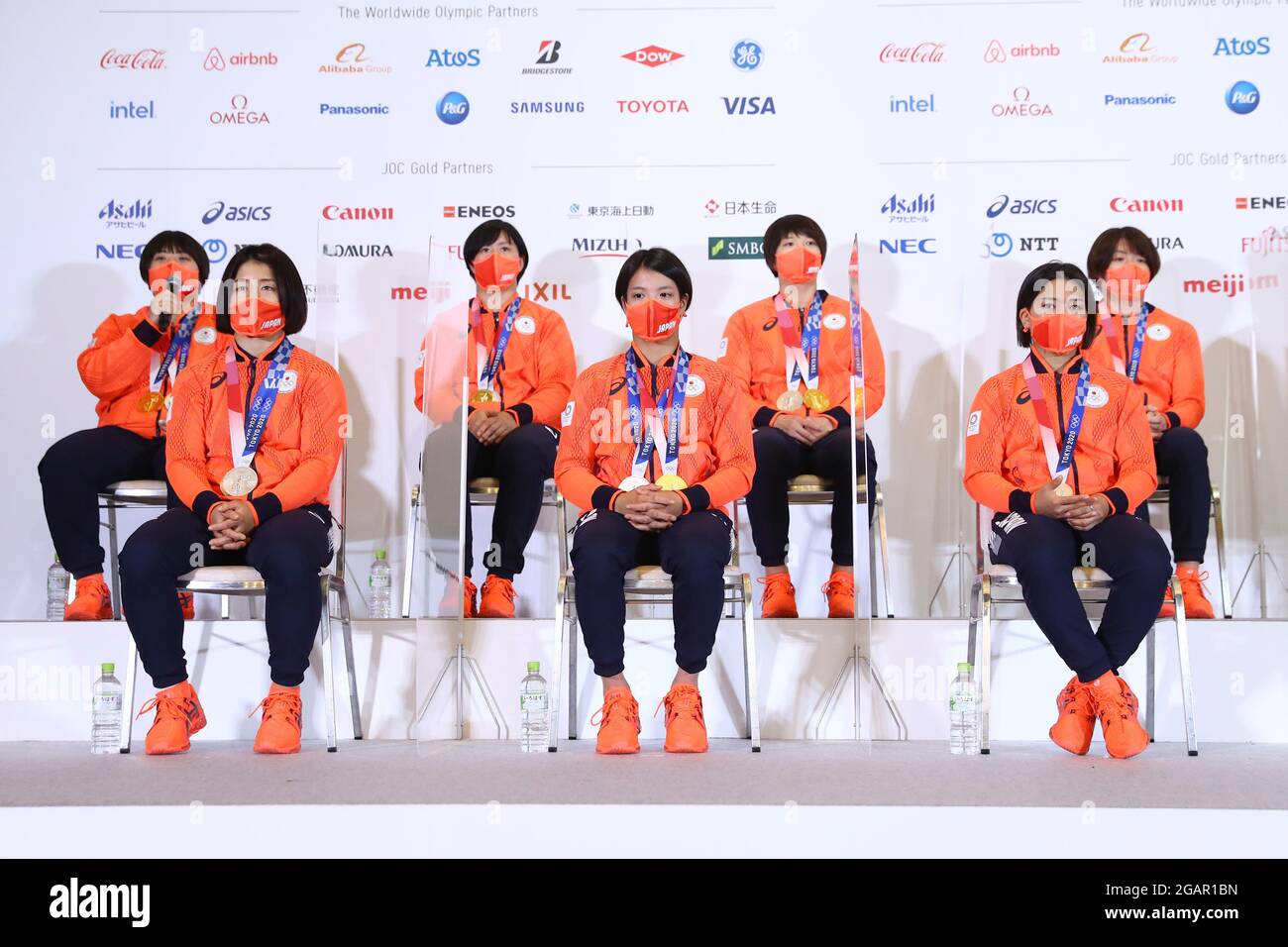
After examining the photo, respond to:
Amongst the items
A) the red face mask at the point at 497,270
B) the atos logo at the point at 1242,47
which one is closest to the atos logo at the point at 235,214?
the red face mask at the point at 497,270

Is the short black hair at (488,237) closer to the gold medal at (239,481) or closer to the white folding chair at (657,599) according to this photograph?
the gold medal at (239,481)

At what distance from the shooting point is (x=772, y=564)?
3.96 meters

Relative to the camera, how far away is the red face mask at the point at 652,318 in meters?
3.60

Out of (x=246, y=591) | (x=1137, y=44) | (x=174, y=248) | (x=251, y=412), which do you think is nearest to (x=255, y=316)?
(x=251, y=412)

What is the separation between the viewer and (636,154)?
4.99 meters

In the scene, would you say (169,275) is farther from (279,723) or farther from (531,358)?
(279,723)

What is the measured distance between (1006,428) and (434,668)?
5.42ft

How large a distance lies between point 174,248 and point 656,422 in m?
1.78

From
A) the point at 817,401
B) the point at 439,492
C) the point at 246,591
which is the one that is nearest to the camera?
the point at 439,492

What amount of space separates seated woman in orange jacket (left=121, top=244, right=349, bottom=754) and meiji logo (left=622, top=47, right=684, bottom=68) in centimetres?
193

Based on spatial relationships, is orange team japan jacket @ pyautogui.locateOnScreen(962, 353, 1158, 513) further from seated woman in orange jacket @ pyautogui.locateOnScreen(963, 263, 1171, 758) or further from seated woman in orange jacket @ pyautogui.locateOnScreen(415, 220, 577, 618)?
seated woman in orange jacket @ pyautogui.locateOnScreen(415, 220, 577, 618)

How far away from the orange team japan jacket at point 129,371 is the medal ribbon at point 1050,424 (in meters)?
2.56
